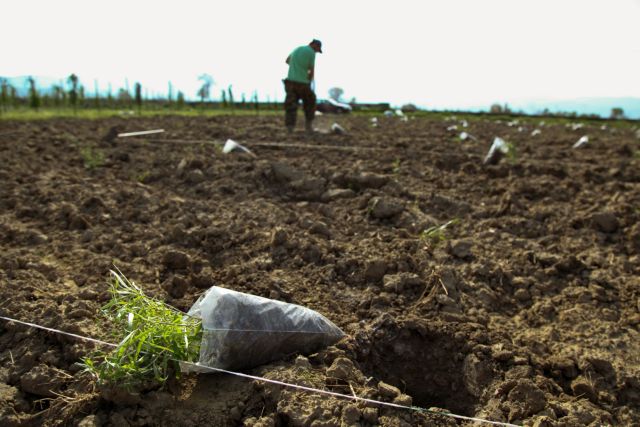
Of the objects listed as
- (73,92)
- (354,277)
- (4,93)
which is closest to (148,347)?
(354,277)

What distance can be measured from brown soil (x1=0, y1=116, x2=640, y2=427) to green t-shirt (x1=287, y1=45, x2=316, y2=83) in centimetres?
361

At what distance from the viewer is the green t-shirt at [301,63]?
26.7 ft

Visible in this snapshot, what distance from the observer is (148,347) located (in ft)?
5.75

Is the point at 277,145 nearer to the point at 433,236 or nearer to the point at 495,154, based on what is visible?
the point at 495,154

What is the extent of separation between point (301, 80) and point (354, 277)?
6.15 metres

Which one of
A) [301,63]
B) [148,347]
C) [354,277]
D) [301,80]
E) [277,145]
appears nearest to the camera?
[148,347]

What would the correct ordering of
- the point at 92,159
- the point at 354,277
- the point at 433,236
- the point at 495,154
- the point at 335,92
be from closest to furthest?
the point at 354,277
the point at 433,236
the point at 92,159
the point at 495,154
the point at 335,92

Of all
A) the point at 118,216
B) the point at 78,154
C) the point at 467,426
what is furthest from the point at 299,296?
the point at 78,154

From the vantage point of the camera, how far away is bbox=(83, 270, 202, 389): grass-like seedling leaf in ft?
5.62

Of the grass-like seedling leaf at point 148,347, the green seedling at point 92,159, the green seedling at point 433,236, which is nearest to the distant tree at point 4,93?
the green seedling at point 92,159

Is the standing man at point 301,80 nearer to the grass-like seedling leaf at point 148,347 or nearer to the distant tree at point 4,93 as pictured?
the grass-like seedling leaf at point 148,347

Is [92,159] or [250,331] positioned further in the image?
[92,159]

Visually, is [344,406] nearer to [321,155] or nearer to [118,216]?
[118,216]

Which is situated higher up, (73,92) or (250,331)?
(73,92)
